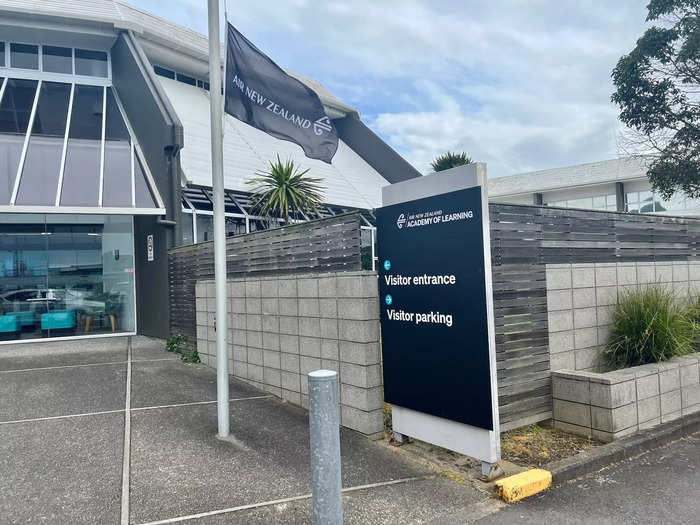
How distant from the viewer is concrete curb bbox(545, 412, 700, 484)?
180 inches

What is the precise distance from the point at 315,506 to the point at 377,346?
2656 mm

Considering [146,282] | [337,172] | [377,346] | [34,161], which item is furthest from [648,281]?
[337,172]

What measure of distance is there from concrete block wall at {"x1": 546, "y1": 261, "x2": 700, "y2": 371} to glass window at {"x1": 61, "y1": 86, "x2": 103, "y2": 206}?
32.1 ft

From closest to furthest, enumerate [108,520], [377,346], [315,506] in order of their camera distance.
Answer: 1. [315,506]
2. [108,520]
3. [377,346]

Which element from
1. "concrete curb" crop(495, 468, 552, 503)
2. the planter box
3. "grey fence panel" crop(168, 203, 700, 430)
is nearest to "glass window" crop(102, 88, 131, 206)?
"grey fence panel" crop(168, 203, 700, 430)

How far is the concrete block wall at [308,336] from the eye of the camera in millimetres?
5527

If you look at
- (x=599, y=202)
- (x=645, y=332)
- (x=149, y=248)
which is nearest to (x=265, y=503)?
(x=645, y=332)

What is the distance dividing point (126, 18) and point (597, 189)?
2967 cm

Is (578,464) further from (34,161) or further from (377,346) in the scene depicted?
(34,161)

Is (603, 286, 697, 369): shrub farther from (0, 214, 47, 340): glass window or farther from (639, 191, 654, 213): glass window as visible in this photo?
(639, 191, 654, 213): glass window

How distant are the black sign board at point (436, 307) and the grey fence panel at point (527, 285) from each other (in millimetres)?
908

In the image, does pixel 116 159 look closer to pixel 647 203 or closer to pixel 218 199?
pixel 218 199

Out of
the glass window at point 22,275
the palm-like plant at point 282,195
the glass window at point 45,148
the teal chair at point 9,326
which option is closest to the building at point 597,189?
the palm-like plant at point 282,195

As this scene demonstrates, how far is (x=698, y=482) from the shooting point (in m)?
4.45
